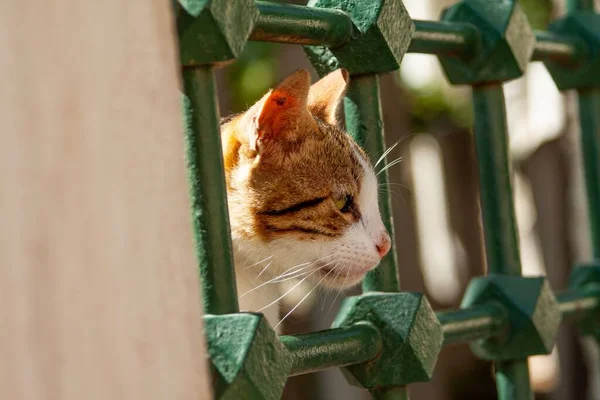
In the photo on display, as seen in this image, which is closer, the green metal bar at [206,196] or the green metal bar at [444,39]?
the green metal bar at [206,196]

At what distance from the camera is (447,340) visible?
1562 mm

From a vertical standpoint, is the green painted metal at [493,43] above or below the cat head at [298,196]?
above

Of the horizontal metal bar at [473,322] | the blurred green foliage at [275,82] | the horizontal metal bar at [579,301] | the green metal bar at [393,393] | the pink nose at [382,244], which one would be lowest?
the green metal bar at [393,393]

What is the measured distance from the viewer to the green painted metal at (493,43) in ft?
5.79

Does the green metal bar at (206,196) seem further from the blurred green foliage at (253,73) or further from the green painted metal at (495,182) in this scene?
the blurred green foliage at (253,73)

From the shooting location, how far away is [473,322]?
166 centimetres

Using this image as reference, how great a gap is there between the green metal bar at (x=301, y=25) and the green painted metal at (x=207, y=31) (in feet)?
0.49

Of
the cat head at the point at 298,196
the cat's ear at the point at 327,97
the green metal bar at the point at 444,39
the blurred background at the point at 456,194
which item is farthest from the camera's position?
the blurred background at the point at 456,194

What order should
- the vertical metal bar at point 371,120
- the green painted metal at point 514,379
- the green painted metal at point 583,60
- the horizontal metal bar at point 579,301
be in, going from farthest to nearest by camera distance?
the green painted metal at point 583,60
the horizontal metal bar at point 579,301
the green painted metal at point 514,379
the vertical metal bar at point 371,120

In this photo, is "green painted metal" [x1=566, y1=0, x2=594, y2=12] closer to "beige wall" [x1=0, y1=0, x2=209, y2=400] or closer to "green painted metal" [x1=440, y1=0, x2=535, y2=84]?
"green painted metal" [x1=440, y1=0, x2=535, y2=84]

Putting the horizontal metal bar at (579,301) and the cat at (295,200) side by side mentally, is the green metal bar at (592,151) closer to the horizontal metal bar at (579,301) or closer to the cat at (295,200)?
the horizontal metal bar at (579,301)

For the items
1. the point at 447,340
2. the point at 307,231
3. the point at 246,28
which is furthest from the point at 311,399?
the point at 246,28

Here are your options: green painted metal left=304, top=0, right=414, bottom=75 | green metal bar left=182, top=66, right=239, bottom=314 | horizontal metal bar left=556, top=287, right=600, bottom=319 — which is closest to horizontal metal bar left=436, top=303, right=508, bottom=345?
horizontal metal bar left=556, top=287, right=600, bottom=319

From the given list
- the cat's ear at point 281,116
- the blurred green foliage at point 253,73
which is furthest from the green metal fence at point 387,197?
the blurred green foliage at point 253,73
